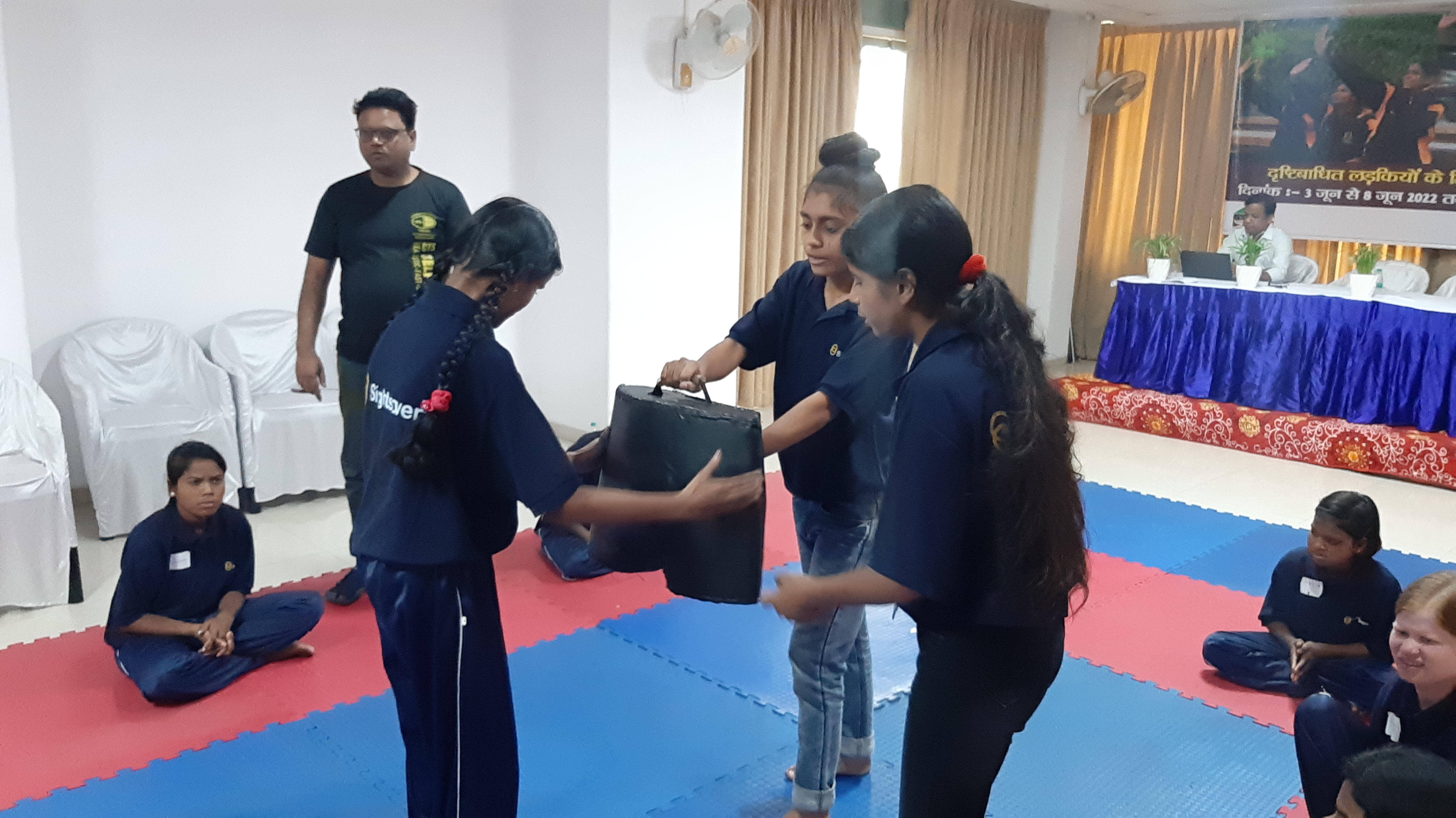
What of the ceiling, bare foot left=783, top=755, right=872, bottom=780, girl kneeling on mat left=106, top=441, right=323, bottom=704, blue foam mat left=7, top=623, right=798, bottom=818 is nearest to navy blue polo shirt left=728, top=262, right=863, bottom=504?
bare foot left=783, top=755, right=872, bottom=780

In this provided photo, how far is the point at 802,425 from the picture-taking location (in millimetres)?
2070

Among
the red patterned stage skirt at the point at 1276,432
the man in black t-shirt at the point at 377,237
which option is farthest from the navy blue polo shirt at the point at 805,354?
the red patterned stage skirt at the point at 1276,432

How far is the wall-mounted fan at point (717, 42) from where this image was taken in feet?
18.9

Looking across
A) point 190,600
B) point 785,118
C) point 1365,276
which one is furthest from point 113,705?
point 1365,276

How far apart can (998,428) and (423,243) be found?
257 centimetres

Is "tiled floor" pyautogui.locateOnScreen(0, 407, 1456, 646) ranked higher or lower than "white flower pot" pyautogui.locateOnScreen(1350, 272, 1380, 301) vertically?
lower

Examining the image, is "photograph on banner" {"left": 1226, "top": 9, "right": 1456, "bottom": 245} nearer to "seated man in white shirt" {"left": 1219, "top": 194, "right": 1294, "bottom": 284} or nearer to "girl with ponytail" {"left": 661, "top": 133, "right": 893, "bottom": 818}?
"seated man in white shirt" {"left": 1219, "top": 194, "right": 1294, "bottom": 284}

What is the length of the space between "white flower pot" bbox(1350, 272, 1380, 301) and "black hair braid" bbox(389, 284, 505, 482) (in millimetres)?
6142

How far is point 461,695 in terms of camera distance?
1793mm

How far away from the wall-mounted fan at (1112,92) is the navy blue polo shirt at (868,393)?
7.31 metres

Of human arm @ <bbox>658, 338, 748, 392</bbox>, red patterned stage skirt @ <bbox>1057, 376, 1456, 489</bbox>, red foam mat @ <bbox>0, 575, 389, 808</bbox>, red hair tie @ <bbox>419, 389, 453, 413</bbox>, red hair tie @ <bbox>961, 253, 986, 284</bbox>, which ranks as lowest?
red foam mat @ <bbox>0, 575, 389, 808</bbox>

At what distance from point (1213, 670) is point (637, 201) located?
383 cm

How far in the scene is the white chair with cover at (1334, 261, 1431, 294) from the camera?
23.2 feet

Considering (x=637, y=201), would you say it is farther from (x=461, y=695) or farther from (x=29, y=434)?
(x=461, y=695)
